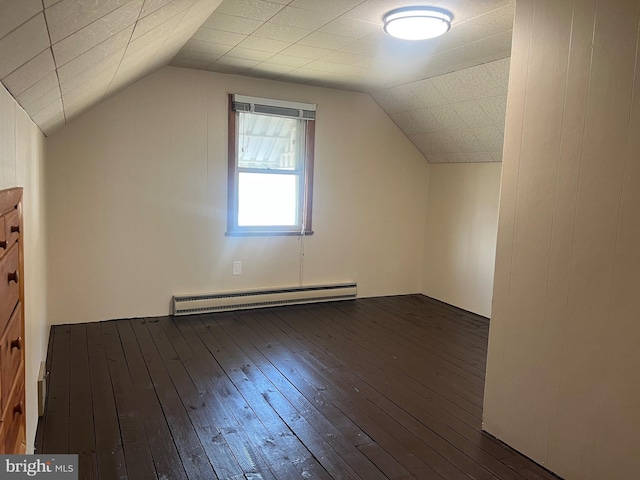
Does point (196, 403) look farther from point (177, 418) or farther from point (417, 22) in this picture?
point (417, 22)

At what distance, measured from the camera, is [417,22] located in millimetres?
2695

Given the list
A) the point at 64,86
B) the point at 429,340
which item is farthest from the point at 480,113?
the point at 64,86

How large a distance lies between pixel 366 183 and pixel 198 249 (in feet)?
6.28

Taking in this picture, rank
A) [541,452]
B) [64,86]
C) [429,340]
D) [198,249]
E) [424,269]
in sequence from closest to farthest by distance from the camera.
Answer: [64,86] → [541,452] → [429,340] → [198,249] → [424,269]

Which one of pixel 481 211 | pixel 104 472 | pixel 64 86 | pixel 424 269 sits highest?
pixel 64 86

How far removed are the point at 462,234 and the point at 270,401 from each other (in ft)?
9.92

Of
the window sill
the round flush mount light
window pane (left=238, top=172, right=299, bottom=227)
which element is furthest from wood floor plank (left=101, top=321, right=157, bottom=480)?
the round flush mount light

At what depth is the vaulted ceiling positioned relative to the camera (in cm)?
130

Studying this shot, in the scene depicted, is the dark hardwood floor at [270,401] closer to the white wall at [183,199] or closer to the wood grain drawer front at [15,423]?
the white wall at [183,199]

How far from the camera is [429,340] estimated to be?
3.94 metres

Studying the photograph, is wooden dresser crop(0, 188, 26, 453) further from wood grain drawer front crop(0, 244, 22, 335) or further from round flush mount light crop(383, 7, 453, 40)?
round flush mount light crop(383, 7, 453, 40)

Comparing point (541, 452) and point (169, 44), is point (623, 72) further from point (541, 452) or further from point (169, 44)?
point (169, 44)

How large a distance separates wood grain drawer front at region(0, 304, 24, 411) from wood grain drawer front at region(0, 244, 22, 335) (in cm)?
4

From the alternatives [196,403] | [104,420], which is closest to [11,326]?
[104,420]
